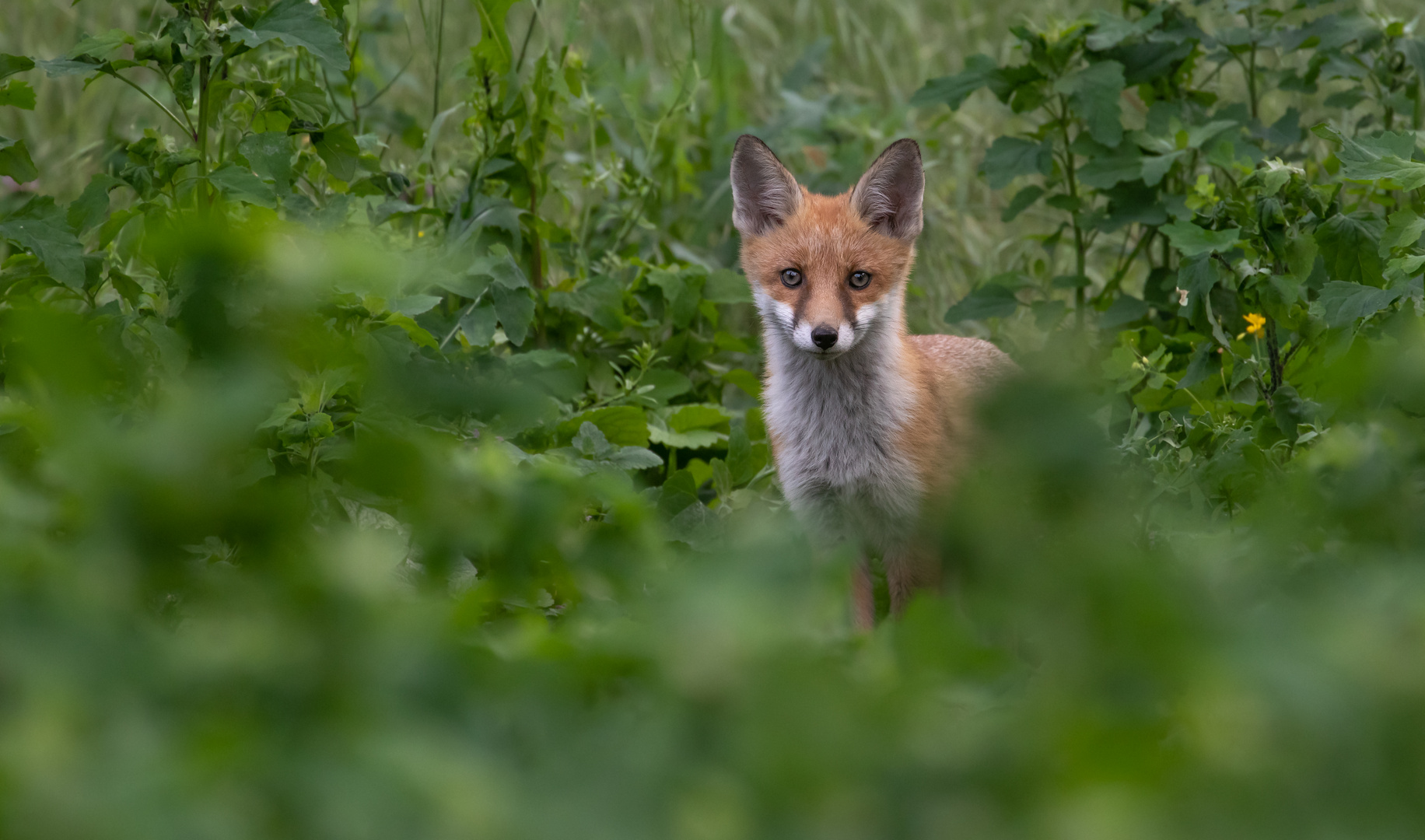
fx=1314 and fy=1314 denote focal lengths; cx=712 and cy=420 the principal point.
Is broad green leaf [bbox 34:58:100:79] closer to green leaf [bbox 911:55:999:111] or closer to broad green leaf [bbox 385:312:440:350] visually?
broad green leaf [bbox 385:312:440:350]

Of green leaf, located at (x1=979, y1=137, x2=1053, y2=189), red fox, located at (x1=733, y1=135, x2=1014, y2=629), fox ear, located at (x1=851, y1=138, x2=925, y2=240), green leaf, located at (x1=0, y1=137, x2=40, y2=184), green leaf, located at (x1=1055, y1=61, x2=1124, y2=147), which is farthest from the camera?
green leaf, located at (x1=979, y1=137, x2=1053, y2=189)

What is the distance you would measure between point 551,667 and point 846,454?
2.52m

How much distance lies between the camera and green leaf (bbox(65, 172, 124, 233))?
3102 millimetres

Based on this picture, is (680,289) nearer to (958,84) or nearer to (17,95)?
(958,84)

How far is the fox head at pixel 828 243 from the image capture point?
12.3 ft

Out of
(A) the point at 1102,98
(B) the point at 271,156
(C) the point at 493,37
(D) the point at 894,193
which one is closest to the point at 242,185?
(B) the point at 271,156

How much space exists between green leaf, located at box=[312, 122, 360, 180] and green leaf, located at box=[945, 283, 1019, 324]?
2.14 metres

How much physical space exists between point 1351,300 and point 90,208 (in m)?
2.88

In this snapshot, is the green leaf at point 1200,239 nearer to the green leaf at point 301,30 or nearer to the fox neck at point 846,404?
the fox neck at point 846,404

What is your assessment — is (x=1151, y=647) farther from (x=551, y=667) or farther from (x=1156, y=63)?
(x=1156, y=63)

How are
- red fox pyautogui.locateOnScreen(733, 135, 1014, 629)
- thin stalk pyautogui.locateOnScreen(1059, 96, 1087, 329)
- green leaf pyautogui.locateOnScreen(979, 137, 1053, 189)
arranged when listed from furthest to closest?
thin stalk pyautogui.locateOnScreen(1059, 96, 1087, 329), green leaf pyautogui.locateOnScreen(979, 137, 1053, 189), red fox pyautogui.locateOnScreen(733, 135, 1014, 629)

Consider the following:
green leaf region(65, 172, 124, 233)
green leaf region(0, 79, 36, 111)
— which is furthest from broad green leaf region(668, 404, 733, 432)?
green leaf region(0, 79, 36, 111)

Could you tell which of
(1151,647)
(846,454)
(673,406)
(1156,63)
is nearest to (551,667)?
(1151,647)

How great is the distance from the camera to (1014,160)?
174 inches
